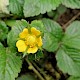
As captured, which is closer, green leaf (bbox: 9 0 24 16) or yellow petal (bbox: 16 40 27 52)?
yellow petal (bbox: 16 40 27 52)

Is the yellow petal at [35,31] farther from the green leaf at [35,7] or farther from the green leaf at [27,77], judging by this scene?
the green leaf at [27,77]

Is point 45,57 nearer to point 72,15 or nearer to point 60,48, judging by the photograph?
point 60,48

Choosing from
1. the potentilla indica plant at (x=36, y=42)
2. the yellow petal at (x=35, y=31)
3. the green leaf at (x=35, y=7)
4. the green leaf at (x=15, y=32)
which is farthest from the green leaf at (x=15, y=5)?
the yellow petal at (x=35, y=31)

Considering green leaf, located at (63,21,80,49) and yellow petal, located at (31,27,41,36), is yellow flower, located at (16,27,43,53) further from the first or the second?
green leaf, located at (63,21,80,49)

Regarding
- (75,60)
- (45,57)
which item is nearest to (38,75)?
(45,57)

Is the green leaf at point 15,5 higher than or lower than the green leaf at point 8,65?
higher

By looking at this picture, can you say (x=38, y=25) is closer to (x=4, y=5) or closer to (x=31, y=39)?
(x=31, y=39)

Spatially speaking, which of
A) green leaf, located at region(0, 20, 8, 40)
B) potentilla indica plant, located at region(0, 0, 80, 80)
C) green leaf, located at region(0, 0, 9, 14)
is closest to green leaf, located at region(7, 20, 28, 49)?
potentilla indica plant, located at region(0, 0, 80, 80)

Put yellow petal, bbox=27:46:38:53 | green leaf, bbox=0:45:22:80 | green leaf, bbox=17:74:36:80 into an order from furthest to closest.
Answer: green leaf, bbox=17:74:36:80
green leaf, bbox=0:45:22:80
yellow petal, bbox=27:46:38:53
